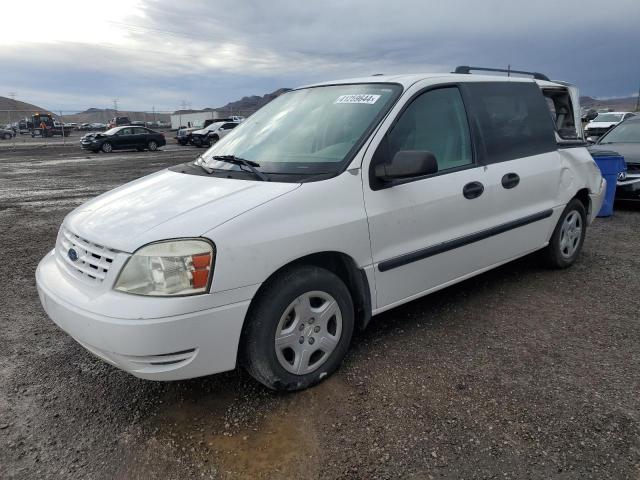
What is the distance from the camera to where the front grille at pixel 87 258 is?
2555 millimetres

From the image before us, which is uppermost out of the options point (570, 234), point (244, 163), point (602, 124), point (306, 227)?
point (602, 124)

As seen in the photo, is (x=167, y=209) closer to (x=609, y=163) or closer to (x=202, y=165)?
(x=202, y=165)

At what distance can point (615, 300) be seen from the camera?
4.21 metres

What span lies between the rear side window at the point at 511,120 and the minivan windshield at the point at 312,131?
0.90m

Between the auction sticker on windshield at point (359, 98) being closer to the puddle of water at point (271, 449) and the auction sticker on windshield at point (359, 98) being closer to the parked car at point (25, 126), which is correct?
the puddle of water at point (271, 449)

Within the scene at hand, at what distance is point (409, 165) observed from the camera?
9.84ft

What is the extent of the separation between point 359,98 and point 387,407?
202 centimetres

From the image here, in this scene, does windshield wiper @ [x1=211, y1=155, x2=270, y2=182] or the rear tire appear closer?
windshield wiper @ [x1=211, y1=155, x2=270, y2=182]

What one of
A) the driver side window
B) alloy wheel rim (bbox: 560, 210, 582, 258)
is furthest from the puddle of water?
alloy wheel rim (bbox: 560, 210, 582, 258)

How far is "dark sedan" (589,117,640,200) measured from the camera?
7699 millimetres

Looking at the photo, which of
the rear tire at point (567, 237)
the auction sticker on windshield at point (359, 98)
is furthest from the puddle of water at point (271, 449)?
the rear tire at point (567, 237)

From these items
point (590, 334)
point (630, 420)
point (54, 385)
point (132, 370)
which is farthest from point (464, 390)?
point (54, 385)

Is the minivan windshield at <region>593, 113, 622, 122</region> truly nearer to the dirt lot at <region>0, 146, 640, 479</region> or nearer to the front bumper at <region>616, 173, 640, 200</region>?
the front bumper at <region>616, 173, 640, 200</region>

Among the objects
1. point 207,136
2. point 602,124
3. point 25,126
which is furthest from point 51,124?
point 602,124
